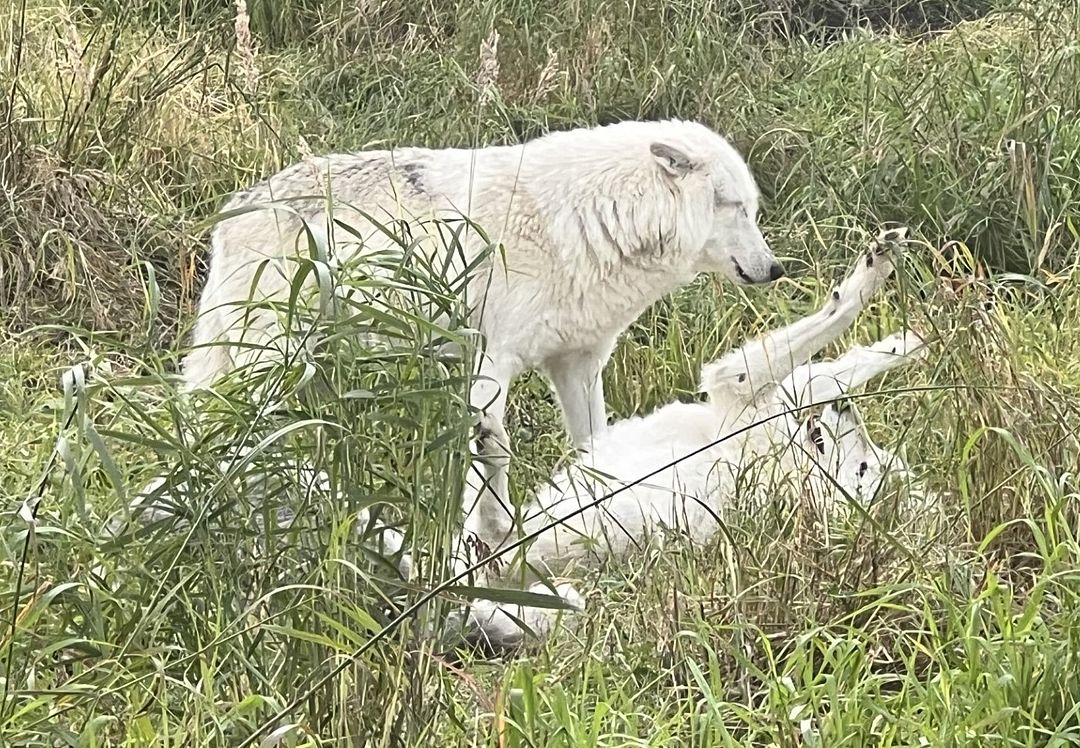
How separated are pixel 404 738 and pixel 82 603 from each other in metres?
0.62

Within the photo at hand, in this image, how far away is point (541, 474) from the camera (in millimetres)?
3275

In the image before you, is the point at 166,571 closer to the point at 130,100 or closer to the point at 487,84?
the point at 487,84

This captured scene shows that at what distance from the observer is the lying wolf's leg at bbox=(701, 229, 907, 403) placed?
4.11m

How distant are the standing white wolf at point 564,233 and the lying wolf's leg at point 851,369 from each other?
563mm

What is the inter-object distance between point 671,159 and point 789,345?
685mm

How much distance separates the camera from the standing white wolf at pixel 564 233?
4.38 meters

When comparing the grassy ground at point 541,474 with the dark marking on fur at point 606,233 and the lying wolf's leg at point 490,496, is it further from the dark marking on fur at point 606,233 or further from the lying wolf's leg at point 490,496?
the dark marking on fur at point 606,233

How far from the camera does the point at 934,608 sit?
9.68 feet

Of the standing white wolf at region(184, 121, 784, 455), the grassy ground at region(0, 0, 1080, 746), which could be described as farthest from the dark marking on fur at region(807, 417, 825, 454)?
Result: the standing white wolf at region(184, 121, 784, 455)

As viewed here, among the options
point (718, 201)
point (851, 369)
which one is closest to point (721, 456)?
point (851, 369)

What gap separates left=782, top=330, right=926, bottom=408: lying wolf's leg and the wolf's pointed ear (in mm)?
725

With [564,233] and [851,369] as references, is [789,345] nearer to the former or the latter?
[851,369]

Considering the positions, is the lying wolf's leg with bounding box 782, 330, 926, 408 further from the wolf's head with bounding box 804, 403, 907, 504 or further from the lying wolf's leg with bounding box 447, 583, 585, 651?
the lying wolf's leg with bounding box 447, 583, 585, 651

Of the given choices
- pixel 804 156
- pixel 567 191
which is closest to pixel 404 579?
pixel 567 191
